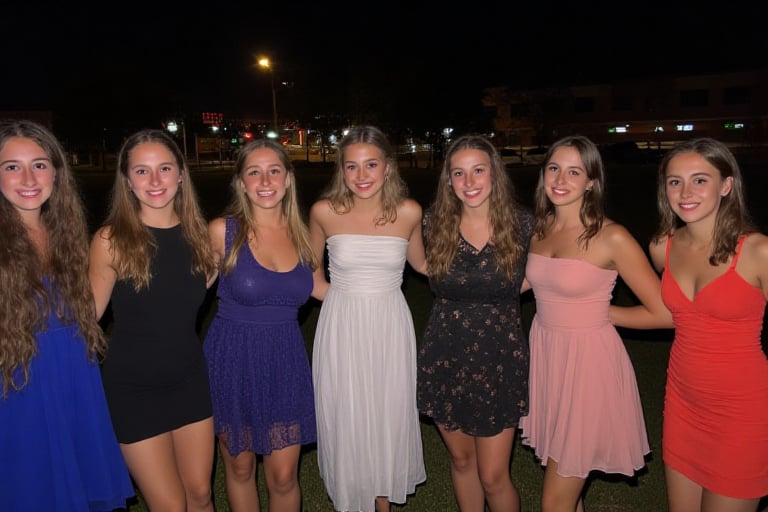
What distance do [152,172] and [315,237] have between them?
1.24 meters

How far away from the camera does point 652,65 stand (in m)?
71.8

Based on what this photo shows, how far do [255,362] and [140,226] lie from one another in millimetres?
1008

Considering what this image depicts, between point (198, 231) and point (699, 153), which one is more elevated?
point (699, 153)

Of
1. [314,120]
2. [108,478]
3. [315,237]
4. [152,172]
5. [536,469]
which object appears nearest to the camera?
[108,478]

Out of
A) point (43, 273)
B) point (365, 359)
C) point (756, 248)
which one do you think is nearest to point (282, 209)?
point (365, 359)

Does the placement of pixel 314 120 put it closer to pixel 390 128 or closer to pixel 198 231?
pixel 390 128

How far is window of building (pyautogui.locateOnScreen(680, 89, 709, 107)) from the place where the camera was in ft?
212

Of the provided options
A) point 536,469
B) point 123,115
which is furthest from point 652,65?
point 536,469

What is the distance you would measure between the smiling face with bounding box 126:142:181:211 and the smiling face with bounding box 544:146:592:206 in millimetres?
2209

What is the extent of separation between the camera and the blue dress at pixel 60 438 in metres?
2.91

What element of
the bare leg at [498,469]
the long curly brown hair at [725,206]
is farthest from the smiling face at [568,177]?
the bare leg at [498,469]

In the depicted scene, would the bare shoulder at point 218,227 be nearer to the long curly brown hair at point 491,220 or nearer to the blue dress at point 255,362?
the blue dress at point 255,362

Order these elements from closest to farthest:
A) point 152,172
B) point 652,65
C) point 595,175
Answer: point 152,172 → point 595,175 → point 652,65

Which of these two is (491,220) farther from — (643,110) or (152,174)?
(643,110)
